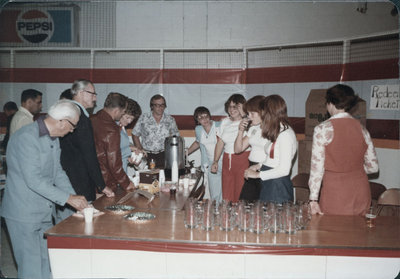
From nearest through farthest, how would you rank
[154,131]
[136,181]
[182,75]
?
[136,181]
[154,131]
[182,75]

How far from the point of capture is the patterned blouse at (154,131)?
5.44m

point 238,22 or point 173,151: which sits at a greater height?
point 238,22

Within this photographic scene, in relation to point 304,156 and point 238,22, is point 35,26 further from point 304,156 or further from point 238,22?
point 304,156

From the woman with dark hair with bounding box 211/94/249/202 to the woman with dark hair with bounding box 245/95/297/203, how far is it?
1.15m

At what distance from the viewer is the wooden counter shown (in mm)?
2123

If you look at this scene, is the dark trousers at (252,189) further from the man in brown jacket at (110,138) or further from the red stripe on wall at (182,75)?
the red stripe on wall at (182,75)

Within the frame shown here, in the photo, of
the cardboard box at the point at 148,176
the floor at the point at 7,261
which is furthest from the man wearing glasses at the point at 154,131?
the floor at the point at 7,261

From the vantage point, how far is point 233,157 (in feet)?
13.8

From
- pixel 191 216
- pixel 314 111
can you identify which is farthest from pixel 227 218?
pixel 314 111

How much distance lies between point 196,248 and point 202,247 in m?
0.04

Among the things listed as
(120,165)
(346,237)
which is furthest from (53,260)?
(346,237)

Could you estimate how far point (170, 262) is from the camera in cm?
222

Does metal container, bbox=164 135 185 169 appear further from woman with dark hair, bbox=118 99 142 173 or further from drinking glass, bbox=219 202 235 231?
drinking glass, bbox=219 202 235 231

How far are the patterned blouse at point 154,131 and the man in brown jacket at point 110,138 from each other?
2098 mm
